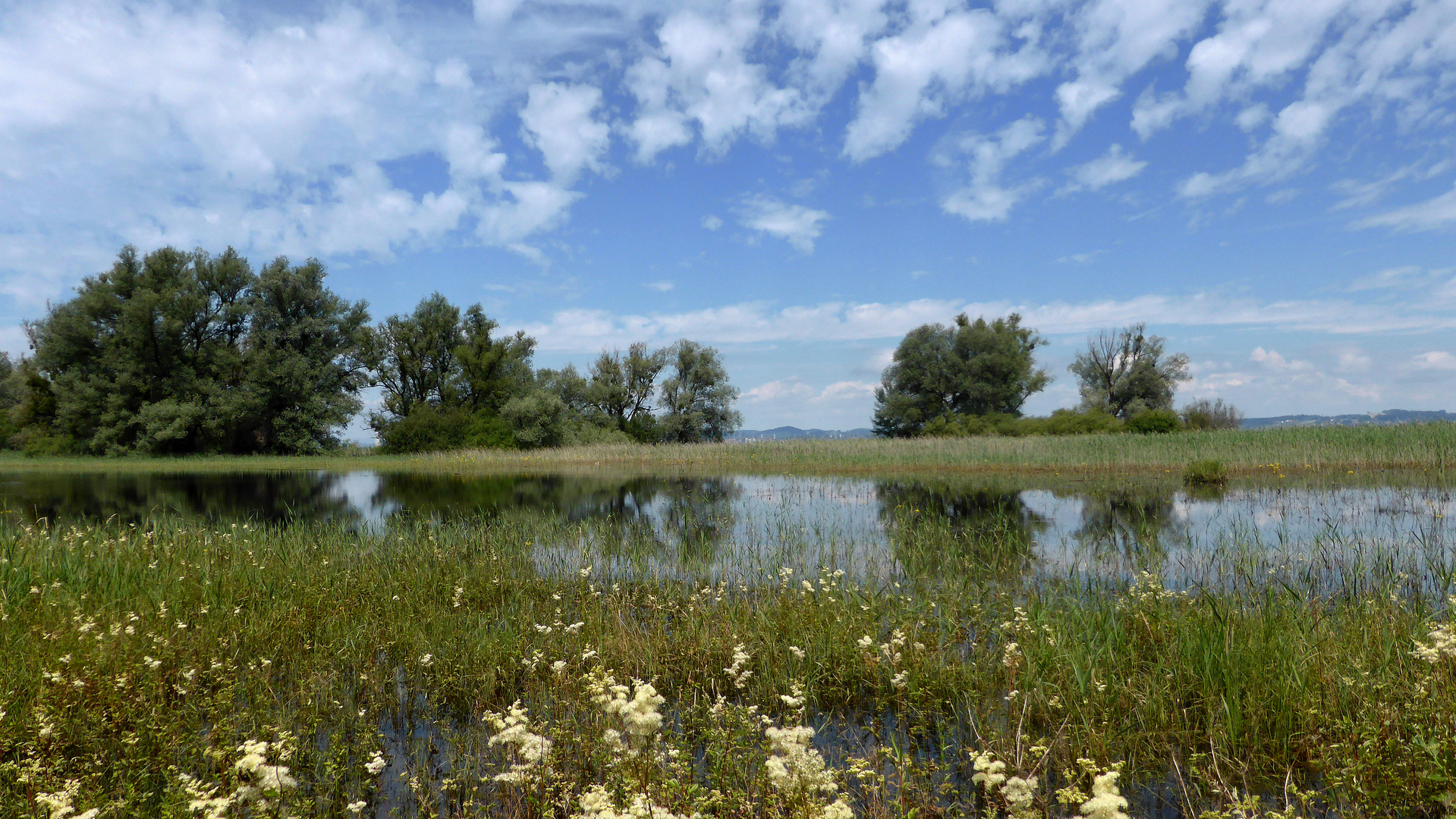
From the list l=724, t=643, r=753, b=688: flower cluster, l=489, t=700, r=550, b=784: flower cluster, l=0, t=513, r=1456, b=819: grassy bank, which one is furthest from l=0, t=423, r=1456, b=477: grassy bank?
l=489, t=700, r=550, b=784: flower cluster

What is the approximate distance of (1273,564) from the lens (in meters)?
8.07

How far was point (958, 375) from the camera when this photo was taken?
61594 mm

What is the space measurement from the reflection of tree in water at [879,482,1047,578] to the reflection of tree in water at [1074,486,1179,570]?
0.92 meters

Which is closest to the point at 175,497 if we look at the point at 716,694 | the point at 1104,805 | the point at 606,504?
the point at 606,504

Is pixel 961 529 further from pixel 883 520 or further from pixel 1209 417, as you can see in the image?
pixel 1209 417

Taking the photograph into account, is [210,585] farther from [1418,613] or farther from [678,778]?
[1418,613]

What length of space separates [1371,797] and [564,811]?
3751 mm

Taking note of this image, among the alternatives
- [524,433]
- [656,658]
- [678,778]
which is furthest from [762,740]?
[524,433]

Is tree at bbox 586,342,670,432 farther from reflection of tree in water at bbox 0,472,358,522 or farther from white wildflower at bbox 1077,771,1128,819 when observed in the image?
white wildflower at bbox 1077,771,1128,819

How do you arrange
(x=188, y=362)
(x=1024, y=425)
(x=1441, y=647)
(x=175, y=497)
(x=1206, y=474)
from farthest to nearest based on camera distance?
(x=1024, y=425)
(x=188, y=362)
(x=175, y=497)
(x=1206, y=474)
(x=1441, y=647)

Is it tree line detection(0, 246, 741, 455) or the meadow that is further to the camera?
tree line detection(0, 246, 741, 455)

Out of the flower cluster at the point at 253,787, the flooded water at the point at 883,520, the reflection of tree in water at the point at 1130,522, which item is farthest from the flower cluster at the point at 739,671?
the reflection of tree in water at the point at 1130,522

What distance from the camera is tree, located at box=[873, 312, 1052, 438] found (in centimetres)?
6094

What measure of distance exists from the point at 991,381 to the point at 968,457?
116ft
